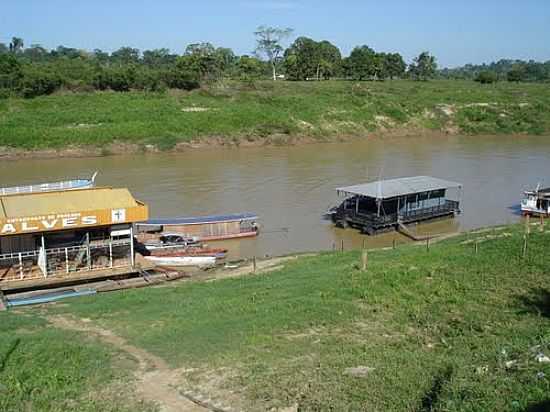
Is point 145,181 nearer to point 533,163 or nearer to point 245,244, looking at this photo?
point 245,244

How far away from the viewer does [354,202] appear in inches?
1454

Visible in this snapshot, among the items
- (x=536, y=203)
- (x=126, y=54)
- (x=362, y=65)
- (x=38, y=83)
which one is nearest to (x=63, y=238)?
(x=536, y=203)

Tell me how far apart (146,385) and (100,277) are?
12.9 m

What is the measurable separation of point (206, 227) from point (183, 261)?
5.23 metres

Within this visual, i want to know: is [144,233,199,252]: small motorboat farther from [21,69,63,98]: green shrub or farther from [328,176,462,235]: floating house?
[21,69,63,98]: green shrub

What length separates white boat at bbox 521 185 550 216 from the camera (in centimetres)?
3734

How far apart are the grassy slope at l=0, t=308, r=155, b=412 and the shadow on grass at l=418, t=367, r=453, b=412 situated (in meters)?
4.66

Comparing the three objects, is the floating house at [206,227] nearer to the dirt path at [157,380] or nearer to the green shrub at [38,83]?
the dirt path at [157,380]

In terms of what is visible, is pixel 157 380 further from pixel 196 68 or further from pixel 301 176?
pixel 196 68

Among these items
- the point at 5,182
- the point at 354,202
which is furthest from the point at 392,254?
the point at 5,182

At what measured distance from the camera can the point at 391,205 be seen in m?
36.3

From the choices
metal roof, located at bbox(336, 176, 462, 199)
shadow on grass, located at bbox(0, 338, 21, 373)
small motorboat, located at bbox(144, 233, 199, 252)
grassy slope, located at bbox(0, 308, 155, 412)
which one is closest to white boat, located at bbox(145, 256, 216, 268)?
small motorboat, located at bbox(144, 233, 199, 252)

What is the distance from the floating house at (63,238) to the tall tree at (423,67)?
112m

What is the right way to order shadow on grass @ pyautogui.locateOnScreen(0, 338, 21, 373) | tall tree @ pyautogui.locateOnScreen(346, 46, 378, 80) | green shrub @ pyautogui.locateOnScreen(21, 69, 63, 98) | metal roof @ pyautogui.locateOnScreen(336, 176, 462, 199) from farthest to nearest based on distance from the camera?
tall tree @ pyautogui.locateOnScreen(346, 46, 378, 80)
green shrub @ pyautogui.locateOnScreen(21, 69, 63, 98)
metal roof @ pyautogui.locateOnScreen(336, 176, 462, 199)
shadow on grass @ pyautogui.locateOnScreen(0, 338, 21, 373)
